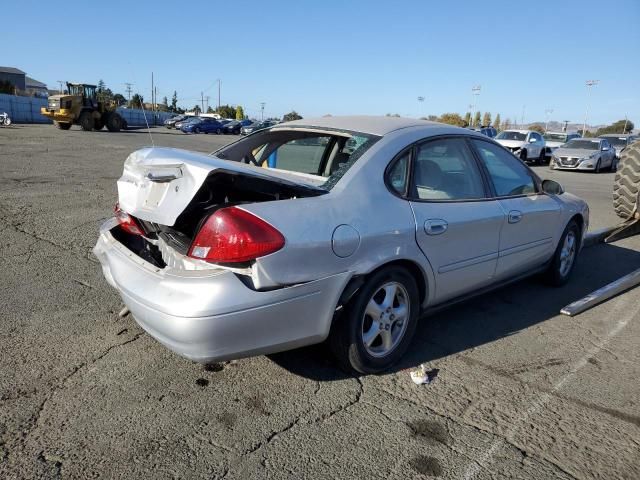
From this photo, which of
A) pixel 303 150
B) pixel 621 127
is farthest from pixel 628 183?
pixel 621 127

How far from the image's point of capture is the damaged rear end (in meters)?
2.55

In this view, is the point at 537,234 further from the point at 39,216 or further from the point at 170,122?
the point at 170,122

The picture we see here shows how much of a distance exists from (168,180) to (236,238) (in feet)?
1.96

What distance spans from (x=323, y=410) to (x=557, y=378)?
5.22 ft

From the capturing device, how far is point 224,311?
99.5 inches

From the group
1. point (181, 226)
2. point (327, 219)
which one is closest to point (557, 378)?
point (327, 219)

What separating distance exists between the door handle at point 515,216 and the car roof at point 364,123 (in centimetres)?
90

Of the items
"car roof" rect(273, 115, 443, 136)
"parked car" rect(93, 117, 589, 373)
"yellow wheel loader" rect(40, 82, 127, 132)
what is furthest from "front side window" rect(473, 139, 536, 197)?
"yellow wheel loader" rect(40, 82, 127, 132)

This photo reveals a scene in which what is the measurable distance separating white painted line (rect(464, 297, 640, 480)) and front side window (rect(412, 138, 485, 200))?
1364 mm

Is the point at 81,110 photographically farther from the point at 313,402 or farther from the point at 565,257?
the point at 313,402

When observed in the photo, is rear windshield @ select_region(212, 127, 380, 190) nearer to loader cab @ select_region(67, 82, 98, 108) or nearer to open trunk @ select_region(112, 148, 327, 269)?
open trunk @ select_region(112, 148, 327, 269)

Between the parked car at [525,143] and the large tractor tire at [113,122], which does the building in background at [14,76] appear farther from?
the parked car at [525,143]

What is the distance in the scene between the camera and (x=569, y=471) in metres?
2.46

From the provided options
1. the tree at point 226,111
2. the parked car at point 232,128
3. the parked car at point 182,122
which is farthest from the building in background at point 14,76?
the parked car at point 232,128
